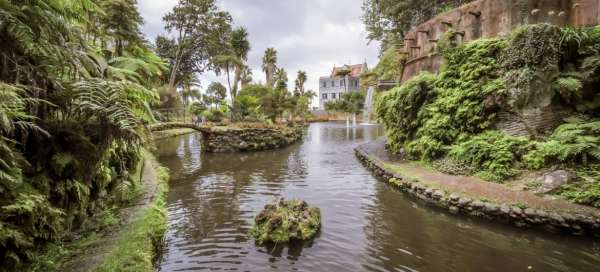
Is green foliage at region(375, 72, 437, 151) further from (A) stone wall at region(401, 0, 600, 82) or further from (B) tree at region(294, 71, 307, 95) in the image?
(B) tree at region(294, 71, 307, 95)

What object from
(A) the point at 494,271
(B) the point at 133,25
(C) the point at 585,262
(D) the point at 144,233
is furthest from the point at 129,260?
(B) the point at 133,25

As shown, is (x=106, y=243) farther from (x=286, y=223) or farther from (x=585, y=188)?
(x=585, y=188)

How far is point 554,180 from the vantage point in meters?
7.41

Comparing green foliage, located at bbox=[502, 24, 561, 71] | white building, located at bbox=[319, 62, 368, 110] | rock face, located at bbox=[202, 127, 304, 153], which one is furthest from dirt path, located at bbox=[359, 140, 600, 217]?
white building, located at bbox=[319, 62, 368, 110]

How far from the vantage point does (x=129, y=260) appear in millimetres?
4258

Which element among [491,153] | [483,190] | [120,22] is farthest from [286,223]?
[120,22]

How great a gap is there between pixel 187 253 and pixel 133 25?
1679cm

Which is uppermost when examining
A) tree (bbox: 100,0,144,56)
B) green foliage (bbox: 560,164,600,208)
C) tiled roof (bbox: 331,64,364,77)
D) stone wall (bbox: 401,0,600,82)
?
tiled roof (bbox: 331,64,364,77)

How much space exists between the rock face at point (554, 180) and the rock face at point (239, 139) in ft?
50.9

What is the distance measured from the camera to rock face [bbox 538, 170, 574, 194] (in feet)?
23.8

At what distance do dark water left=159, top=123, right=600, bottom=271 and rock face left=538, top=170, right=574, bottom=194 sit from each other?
1.64 m

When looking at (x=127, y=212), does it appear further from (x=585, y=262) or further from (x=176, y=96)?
(x=176, y=96)

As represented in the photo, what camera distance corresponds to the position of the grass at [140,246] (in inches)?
162

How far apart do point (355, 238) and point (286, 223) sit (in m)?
1.55
